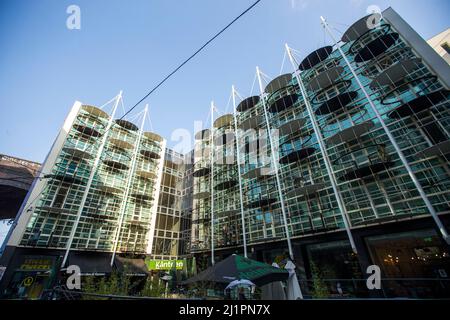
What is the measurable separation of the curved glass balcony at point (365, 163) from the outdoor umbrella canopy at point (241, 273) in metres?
11.0

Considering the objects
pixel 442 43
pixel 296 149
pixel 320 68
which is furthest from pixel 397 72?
pixel 442 43

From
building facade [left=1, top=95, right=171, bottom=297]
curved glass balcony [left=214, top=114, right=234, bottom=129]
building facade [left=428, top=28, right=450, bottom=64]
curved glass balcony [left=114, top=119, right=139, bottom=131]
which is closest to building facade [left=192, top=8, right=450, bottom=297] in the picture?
curved glass balcony [left=214, top=114, right=234, bottom=129]

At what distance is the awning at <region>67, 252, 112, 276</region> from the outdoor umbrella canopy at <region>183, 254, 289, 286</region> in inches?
718

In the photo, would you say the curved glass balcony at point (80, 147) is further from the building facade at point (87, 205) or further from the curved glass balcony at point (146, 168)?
the curved glass balcony at point (146, 168)

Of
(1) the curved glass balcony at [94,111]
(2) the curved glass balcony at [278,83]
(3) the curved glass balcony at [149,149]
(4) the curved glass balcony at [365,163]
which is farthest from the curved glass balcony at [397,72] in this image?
(1) the curved glass balcony at [94,111]

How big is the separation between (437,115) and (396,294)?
11716 mm

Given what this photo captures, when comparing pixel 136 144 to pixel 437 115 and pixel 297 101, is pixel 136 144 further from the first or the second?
pixel 437 115

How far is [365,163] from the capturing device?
15.6m

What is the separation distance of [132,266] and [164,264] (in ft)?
13.1

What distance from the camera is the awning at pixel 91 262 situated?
19906 millimetres

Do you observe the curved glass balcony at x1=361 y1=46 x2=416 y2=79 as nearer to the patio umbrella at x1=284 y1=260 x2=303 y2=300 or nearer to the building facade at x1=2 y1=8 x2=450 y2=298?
the building facade at x1=2 y1=8 x2=450 y2=298

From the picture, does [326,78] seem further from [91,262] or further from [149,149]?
[91,262]

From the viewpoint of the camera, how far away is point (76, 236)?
22.2 m

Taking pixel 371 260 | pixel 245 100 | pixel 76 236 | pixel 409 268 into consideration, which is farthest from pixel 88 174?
pixel 409 268
